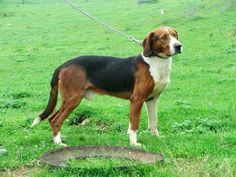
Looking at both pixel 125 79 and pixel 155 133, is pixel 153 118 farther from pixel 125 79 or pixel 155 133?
pixel 125 79

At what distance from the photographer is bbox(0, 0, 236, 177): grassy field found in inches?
308

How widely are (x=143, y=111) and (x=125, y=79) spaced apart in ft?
8.90

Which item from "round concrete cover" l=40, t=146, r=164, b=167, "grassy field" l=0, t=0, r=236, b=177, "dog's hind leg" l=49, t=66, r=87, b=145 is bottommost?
"grassy field" l=0, t=0, r=236, b=177

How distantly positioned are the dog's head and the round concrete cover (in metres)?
1.77

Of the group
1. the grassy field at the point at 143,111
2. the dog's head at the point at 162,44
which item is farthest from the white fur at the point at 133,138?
the dog's head at the point at 162,44

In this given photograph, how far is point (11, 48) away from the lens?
29875 mm

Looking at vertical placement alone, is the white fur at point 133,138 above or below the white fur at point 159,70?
A: below

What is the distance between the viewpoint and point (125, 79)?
938cm

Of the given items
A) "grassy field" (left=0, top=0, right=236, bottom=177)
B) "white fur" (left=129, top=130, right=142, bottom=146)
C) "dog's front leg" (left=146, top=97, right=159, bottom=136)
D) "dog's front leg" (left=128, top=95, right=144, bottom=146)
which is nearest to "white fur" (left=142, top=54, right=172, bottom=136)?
"dog's front leg" (left=128, top=95, right=144, bottom=146)

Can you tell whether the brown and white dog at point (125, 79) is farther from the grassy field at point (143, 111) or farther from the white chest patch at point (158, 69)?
the grassy field at point (143, 111)

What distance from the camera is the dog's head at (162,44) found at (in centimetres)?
871

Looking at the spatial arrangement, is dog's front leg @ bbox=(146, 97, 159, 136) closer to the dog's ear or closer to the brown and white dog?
the brown and white dog

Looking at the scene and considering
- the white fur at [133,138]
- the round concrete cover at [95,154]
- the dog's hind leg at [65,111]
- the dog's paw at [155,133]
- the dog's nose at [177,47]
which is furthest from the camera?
the dog's paw at [155,133]

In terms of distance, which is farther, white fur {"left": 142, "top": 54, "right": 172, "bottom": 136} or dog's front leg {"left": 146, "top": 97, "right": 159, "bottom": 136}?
dog's front leg {"left": 146, "top": 97, "right": 159, "bottom": 136}
